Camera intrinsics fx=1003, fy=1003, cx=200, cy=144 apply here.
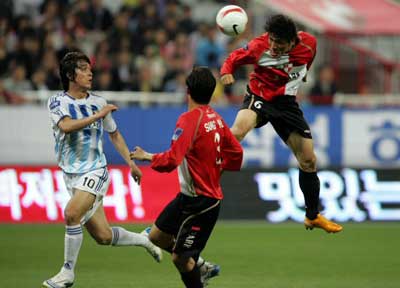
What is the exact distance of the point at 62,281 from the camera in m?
8.44

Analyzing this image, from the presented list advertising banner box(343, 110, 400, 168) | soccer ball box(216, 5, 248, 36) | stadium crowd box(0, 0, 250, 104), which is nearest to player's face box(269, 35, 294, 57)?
soccer ball box(216, 5, 248, 36)

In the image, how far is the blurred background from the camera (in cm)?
1425

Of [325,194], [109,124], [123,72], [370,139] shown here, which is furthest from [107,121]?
[123,72]

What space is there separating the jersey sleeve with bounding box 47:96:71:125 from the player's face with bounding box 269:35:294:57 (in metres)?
2.08

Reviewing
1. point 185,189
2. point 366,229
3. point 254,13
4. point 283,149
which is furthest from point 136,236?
point 254,13

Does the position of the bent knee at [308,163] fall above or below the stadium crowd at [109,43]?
above

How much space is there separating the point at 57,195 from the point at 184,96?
3.90 m

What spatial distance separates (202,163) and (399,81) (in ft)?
40.4

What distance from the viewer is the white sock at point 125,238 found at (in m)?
9.17

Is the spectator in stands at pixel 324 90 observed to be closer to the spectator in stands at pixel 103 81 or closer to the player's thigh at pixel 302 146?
the spectator in stands at pixel 103 81

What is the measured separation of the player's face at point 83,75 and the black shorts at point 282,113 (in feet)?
5.98

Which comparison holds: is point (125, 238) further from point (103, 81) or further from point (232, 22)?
point (103, 81)

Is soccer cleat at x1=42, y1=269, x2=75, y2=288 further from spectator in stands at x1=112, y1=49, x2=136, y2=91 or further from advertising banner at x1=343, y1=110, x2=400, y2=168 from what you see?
spectator in stands at x1=112, y1=49, x2=136, y2=91

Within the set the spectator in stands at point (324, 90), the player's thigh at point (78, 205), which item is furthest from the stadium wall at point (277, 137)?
the player's thigh at point (78, 205)
